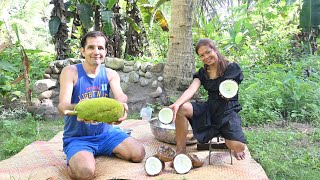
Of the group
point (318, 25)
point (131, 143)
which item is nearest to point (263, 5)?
point (318, 25)

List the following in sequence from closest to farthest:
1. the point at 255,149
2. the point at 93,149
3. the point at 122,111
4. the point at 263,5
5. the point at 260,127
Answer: the point at 122,111, the point at 93,149, the point at 255,149, the point at 260,127, the point at 263,5

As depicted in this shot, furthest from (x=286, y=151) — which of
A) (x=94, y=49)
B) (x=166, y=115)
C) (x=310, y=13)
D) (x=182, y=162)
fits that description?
(x=310, y=13)

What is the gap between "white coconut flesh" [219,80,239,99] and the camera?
2.78 meters

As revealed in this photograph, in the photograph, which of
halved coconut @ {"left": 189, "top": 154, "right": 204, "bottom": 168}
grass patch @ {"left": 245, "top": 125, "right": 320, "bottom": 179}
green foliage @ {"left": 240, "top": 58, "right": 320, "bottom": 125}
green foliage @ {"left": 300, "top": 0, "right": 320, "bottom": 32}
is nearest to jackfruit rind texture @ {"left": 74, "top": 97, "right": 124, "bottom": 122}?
halved coconut @ {"left": 189, "top": 154, "right": 204, "bottom": 168}

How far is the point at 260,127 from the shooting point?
4086 mm

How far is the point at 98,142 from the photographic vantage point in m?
2.94

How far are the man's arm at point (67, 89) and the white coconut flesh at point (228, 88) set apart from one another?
3.75 ft

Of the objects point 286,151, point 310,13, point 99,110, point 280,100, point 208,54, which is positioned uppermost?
point 310,13

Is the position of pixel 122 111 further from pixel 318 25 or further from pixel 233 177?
pixel 318 25

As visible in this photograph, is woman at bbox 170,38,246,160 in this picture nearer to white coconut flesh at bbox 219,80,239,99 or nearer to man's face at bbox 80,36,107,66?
white coconut flesh at bbox 219,80,239,99

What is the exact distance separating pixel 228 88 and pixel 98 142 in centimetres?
114

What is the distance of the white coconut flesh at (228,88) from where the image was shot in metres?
2.78

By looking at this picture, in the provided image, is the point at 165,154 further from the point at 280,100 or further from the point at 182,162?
the point at 280,100

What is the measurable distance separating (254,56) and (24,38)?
9170 mm
